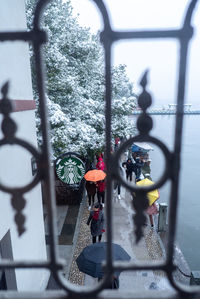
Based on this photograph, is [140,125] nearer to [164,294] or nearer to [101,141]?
[164,294]

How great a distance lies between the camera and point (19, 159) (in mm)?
3590

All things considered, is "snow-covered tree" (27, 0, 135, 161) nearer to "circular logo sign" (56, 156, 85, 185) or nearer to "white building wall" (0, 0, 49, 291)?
"circular logo sign" (56, 156, 85, 185)

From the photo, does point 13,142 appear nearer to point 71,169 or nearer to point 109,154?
point 109,154

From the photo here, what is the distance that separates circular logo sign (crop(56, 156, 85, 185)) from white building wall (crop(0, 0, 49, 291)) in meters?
1.22

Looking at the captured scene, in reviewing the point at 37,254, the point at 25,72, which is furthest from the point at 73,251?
the point at 25,72

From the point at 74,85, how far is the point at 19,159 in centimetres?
531

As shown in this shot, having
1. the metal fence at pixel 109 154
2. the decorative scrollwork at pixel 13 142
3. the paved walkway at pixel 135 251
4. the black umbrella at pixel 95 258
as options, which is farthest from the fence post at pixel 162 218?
the decorative scrollwork at pixel 13 142

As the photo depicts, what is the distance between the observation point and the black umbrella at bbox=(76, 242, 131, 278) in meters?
4.48

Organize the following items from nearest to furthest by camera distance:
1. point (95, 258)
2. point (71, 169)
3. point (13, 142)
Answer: point (13, 142), point (95, 258), point (71, 169)

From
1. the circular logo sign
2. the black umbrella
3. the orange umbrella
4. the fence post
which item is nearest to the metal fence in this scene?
the black umbrella

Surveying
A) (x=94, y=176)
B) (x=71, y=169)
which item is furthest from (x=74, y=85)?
(x=71, y=169)

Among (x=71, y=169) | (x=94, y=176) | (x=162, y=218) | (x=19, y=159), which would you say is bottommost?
(x=162, y=218)

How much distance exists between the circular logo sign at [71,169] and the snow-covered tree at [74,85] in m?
1.27

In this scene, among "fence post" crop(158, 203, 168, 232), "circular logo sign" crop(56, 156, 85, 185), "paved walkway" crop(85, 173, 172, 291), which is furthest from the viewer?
"fence post" crop(158, 203, 168, 232)
